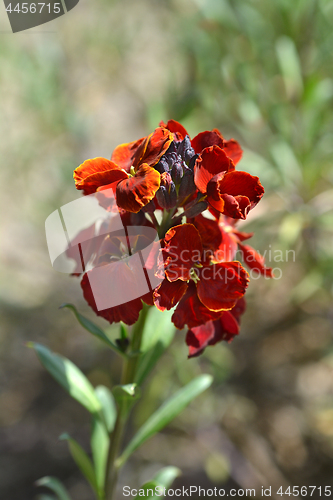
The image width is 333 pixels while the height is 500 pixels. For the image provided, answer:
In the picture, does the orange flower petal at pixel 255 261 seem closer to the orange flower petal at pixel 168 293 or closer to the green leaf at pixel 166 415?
the orange flower petal at pixel 168 293

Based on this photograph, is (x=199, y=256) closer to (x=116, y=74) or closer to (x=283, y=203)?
(x=283, y=203)

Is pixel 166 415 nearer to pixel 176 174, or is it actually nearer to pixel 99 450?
pixel 99 450

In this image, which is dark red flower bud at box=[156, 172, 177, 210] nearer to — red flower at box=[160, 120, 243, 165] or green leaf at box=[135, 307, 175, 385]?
red flower at box=[160, 120, 243, 165]

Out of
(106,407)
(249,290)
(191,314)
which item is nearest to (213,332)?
(191,314)

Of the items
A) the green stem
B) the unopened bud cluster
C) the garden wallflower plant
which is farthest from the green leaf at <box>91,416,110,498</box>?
the unopened bud cluster

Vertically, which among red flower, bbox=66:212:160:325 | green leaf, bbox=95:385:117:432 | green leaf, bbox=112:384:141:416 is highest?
red flower, bbox=66:212:160:325

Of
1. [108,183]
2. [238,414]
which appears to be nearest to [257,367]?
[238,414]

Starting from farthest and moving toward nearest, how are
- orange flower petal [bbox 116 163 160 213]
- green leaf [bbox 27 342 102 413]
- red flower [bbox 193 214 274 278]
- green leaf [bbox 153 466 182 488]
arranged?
1. green leaf [bbox 153 466 182 488]
2. green leaf [bbox 27 342 102 413]
3. red flower [bbox 193 214 274 278]
4. orange flower petal [bbox 116 163 160 213]

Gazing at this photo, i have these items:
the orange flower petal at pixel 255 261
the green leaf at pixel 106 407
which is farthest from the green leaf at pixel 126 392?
the orange flower petal at pixel 255 261
